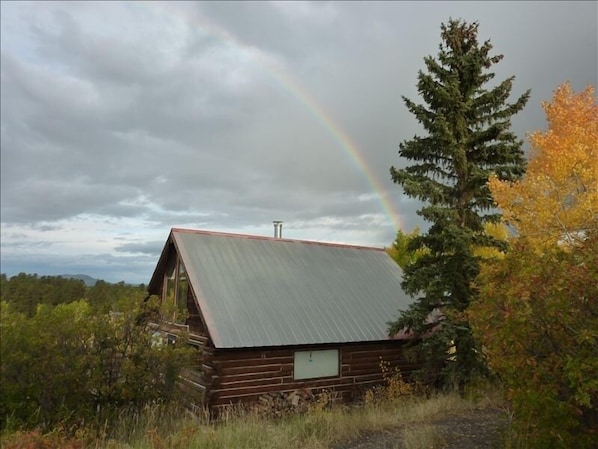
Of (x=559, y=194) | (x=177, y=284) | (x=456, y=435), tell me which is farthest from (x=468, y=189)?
(x=177, y=284)

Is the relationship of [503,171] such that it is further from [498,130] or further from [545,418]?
[545,418]

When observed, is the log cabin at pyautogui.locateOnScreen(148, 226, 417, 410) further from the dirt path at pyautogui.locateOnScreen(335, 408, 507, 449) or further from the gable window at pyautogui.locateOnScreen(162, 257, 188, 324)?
the dirt path at pyautogui.locateOnScreen(335, 408, 507, 449)

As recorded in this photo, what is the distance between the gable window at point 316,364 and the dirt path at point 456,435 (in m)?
5.88

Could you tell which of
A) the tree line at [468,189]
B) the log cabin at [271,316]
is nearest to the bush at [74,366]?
the log cabin at [271,316]

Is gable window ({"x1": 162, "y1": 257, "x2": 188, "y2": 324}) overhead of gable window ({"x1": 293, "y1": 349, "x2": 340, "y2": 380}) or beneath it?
overhead

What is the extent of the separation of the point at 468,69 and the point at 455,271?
6.87 metres

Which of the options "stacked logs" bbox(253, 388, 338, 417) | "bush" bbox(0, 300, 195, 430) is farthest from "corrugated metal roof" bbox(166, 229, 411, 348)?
"bush" bbox(0, 300, 195, 430)

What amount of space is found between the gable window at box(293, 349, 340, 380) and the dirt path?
5876mm

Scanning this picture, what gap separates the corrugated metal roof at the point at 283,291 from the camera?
48.9 feet

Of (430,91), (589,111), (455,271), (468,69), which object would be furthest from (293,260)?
(589,111)

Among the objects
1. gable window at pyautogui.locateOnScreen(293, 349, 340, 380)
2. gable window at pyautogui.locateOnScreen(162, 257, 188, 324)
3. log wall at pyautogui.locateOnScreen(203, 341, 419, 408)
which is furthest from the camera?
gable window at pyautogui.locateOnScreen(162, 257, 188, 324)

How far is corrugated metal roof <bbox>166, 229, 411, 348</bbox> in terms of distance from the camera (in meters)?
14.9

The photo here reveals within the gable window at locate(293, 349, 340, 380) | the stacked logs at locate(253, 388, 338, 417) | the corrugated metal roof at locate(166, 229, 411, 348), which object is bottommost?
the stacked logs at locate(253, 388, 338, 417)

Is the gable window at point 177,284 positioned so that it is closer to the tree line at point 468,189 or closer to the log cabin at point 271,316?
the log cabin at point 271,316
